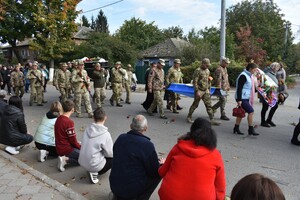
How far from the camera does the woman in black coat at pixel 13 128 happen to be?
19.6 feet

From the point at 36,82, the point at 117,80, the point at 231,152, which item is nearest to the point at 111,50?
the point at 36,82

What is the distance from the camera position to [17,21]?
33625mm

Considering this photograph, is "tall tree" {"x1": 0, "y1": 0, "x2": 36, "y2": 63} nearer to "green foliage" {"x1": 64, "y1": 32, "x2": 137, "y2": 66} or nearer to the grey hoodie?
"green foliage" {"x1": 64, "y1": 32, "x2": 137, "y2": 66}

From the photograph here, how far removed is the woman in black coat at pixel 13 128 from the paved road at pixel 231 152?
30 centimetres

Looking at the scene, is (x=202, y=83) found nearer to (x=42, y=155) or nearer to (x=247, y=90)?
(x=247, y=90)

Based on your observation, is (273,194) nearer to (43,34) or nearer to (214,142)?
(214,142)

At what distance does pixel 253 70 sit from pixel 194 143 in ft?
15.9

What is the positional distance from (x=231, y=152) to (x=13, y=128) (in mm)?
4528

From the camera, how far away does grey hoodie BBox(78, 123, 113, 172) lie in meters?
4.53

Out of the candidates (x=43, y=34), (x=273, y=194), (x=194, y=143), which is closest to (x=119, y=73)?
(x=194, y=143)

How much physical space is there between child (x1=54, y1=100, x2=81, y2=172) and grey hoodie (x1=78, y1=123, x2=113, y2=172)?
646 mm

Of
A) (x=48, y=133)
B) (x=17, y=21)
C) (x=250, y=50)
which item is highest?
(x=17, y=21)

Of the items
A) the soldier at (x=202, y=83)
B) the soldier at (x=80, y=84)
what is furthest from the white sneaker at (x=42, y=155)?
the soldier at (x=202, y=83)

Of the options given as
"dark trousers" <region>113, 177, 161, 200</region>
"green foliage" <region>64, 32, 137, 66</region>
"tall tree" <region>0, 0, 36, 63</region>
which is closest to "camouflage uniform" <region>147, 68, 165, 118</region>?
"dark trousers" <region>113, 177, 161, 200</region>
